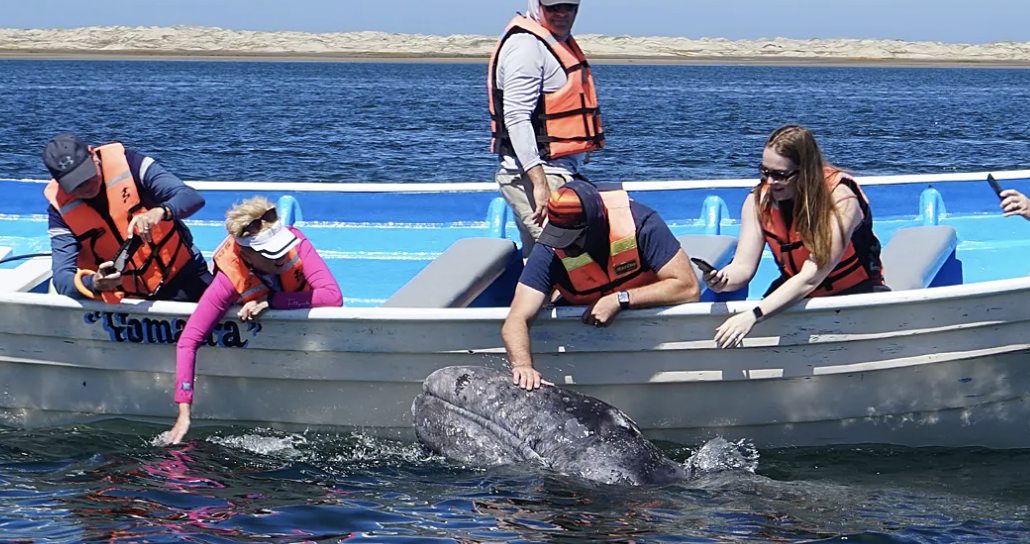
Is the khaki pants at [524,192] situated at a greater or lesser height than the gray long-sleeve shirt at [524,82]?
lesser

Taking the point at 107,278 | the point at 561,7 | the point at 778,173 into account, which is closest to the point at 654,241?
the point at 778,173

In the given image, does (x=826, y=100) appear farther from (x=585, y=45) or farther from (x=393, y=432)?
(x=585, y=45)

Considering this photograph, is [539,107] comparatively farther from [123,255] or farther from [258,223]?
[123,255]

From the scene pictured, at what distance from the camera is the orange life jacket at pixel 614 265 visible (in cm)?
559

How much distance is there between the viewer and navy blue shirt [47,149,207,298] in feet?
19.7

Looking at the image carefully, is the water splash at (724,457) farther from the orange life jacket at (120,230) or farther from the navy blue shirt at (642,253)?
the orange life jacket at (120,230)

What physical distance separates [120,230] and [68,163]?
0.46 metres

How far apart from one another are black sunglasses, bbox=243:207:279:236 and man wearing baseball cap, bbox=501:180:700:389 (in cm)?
124

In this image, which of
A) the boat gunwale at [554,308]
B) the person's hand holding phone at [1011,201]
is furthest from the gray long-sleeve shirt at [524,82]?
the person's hand holding phone at [1011,201]

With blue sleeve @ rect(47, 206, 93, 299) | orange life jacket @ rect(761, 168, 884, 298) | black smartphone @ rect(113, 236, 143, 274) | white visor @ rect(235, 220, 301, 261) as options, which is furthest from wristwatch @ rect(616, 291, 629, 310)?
blue sleeve @ rect(47, 206, 93, 299)

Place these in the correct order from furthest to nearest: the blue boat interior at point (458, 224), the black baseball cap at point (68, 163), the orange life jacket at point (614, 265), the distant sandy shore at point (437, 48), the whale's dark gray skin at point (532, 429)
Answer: the distant sandy shore at point (437, 48)
the blue boat interior at point (458, 224)
the black baseball cap at point (68, 163)
the whale's dark gray skin at point (532, 429)
the orange life jacket at point (614, 265)

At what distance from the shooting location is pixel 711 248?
22.2 ft

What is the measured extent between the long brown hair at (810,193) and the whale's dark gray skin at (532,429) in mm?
1263

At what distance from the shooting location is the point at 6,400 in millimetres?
6629
